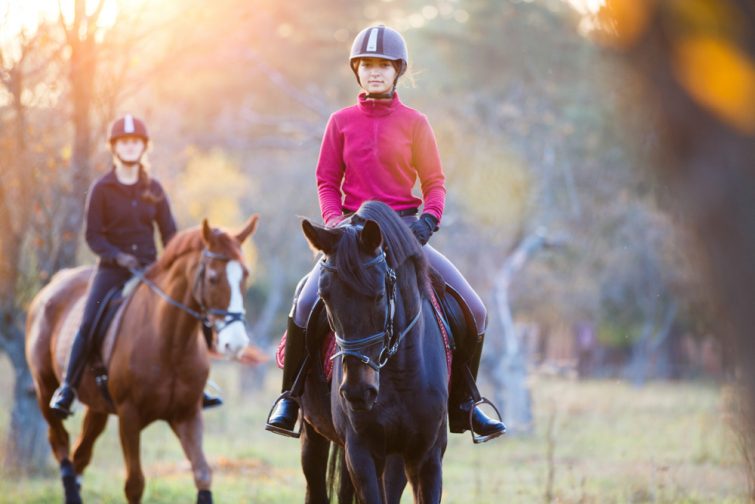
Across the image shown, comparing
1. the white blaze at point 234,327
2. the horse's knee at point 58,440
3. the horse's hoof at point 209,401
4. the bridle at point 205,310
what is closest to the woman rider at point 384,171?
the white blaze at point 234,327

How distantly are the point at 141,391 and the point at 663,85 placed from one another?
22.6 feet

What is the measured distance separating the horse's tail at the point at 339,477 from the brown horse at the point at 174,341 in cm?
173

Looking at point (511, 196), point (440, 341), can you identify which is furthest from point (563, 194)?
point (440, 341)

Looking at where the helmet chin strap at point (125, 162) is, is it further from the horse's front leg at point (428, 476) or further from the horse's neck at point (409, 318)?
the horse's front leg at point (428, 476)

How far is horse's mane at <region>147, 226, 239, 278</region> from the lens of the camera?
8422 mm

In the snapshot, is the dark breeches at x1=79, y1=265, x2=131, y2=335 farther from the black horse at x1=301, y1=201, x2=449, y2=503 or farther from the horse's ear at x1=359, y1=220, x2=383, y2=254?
the horse's ear at x1=359, y1=220, x2=383, y2=254

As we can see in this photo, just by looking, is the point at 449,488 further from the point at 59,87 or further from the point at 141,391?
the point at 59,87

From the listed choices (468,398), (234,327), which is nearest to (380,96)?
(468,398)

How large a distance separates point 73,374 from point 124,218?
146 centimetres

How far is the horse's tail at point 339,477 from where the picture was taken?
21.0 ft

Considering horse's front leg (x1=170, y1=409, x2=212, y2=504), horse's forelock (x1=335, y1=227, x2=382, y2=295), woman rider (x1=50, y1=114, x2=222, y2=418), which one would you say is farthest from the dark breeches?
horse's forelock (x1=335, y1=227, x2=382, y2=295)

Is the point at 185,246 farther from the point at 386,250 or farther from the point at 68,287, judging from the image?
the point at 386,250

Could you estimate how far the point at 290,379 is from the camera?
6.06 metres

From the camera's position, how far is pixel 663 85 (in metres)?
2.26
